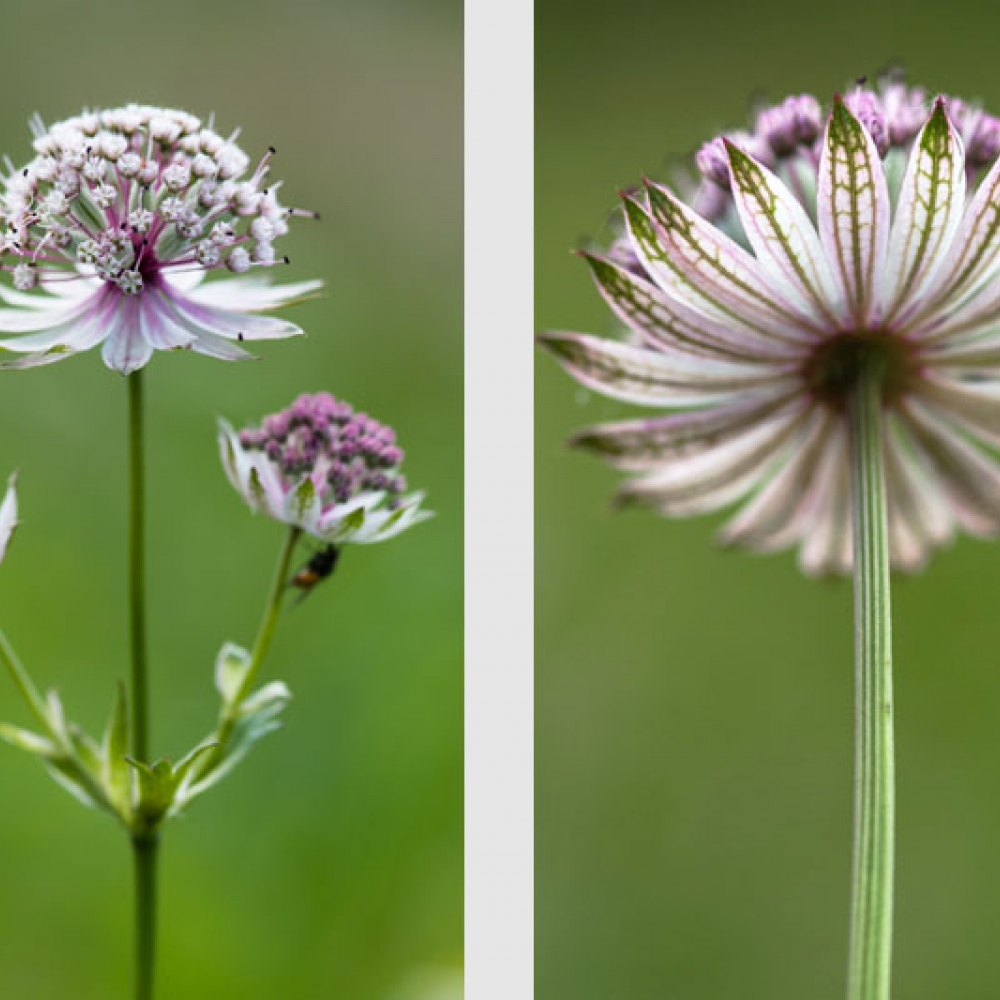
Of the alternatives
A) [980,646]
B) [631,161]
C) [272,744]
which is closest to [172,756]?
[272,744]

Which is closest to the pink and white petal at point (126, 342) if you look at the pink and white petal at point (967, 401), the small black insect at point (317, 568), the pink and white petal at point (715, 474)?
the small black insect at point (317, 568)

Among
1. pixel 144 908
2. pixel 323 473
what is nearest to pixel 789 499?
pixel 323 473

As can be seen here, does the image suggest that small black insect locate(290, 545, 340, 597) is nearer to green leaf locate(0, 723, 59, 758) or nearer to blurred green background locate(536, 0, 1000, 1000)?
green leaf locate(0, 723, 59, 758)

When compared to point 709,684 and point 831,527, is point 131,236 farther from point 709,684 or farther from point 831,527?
point 709,684

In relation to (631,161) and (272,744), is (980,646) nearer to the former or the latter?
(631,161)

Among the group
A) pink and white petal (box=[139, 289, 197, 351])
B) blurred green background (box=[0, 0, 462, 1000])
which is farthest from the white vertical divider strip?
pink and white petal (box=[139, 289, 197, 351])

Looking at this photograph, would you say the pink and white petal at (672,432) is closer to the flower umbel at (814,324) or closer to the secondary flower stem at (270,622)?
the flower umbel at (814,324)
